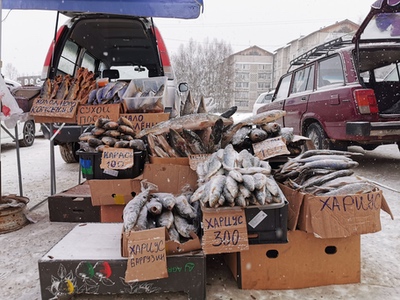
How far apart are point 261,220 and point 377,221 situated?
30.2 inches

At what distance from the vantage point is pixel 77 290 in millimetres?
1835

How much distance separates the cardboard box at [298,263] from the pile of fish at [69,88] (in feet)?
7.62

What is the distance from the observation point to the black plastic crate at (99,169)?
277 cm

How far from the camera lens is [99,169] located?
9.18ft

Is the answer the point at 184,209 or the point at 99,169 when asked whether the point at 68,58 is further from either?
the point at 184,209

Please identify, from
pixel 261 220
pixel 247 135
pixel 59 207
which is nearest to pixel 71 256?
pixel 261 220

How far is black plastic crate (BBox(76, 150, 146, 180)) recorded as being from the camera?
277 centimetres

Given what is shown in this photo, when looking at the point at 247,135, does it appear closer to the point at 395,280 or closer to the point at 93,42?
the point at 395,280

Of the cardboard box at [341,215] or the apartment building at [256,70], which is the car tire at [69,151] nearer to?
the cardboard box at [341,215]

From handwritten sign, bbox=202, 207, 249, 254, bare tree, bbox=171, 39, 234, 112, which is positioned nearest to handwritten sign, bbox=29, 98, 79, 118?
handwritten sign, bbox=202, 207, 249, 254

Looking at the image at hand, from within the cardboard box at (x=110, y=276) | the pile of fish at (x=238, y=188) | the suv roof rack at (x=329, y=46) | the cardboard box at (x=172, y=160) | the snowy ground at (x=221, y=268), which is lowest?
the snowy ground at (x=221, y=268)

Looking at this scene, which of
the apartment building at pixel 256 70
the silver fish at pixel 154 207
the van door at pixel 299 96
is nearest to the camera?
the silver fish at pixel 154 207

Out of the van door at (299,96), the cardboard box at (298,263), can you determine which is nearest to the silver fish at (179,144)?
the cardboard box at (298,263)

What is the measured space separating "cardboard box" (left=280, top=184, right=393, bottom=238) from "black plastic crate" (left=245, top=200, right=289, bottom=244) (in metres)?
0.18
